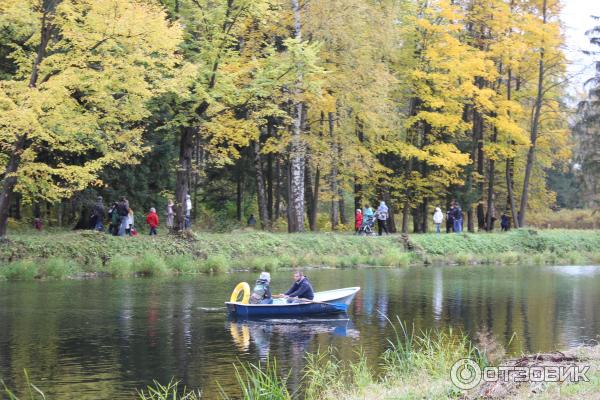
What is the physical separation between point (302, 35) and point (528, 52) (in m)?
15.1

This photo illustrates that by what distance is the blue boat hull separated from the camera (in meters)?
22.9

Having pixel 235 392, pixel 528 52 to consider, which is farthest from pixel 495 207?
pixel 235 392

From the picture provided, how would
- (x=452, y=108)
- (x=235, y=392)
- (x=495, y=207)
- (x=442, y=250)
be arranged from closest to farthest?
(x=235, y=392) → (x=442, y=250) → (x=452, y=108) → (x=495, y=207)

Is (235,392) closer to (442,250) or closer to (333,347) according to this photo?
(333,347)

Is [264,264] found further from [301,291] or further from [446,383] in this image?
[446,383]

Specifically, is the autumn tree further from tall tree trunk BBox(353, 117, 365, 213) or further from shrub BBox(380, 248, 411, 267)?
tall tree trunk BBox(353, 117, 365, 213)

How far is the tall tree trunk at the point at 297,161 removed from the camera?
3762 centimetres

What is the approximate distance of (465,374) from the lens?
12.3 meters

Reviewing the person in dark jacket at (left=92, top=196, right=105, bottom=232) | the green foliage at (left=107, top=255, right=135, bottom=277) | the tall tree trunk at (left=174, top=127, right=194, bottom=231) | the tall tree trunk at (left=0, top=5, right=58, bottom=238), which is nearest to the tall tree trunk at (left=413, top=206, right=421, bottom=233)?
the tall tree trunk at (left=174, top=127, right=194, bottom=231)

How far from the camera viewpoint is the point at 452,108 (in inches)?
1802

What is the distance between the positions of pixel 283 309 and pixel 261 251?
45.4 feet

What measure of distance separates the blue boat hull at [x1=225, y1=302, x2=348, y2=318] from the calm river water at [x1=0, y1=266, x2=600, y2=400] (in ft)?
1.08

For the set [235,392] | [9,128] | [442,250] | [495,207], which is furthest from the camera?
[495,207]

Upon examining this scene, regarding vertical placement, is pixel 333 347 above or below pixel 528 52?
below
